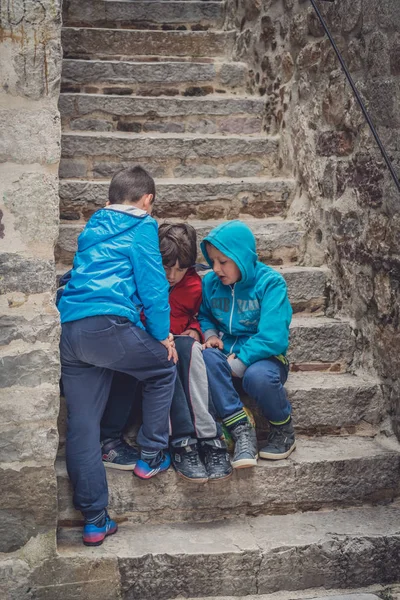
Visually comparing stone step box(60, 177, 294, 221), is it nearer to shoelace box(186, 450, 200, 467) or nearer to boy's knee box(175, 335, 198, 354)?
boy's knee box(175, 335, 198, 354)

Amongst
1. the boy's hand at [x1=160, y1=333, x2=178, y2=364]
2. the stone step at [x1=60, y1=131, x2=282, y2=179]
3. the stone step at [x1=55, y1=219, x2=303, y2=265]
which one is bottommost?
the boy's hand at [x1=160, y1=333, x2=178, y2=364]

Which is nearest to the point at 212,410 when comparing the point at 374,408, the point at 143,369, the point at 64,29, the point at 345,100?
the point at 143,369

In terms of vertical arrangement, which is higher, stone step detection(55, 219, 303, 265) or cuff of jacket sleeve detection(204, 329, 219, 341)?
stone step detection(55, 219, 303, 265)

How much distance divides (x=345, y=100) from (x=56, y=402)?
2.25 metres

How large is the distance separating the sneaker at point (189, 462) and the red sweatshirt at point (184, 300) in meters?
0.57

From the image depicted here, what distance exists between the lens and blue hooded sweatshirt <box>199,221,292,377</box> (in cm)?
317

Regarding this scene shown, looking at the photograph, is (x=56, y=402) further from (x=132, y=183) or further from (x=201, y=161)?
(x=201, y=161)

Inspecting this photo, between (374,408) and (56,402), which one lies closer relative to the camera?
(56,402)

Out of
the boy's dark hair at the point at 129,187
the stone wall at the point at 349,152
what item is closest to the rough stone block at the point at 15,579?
the boy's dark hair at the point at 129,187

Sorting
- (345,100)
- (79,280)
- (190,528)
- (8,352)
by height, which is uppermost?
(345,100)

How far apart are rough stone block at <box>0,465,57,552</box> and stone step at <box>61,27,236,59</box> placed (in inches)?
151

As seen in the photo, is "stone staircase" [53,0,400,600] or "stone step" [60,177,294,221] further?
"stone step" [60,177,294,221]

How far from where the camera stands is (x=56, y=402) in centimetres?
266

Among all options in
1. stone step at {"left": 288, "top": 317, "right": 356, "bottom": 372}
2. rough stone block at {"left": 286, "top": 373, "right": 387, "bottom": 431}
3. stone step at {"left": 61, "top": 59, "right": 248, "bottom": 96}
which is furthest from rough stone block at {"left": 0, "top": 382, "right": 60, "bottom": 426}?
stone step at {"left": 61, "top": 59, "right": 248, "bottom": 96}
